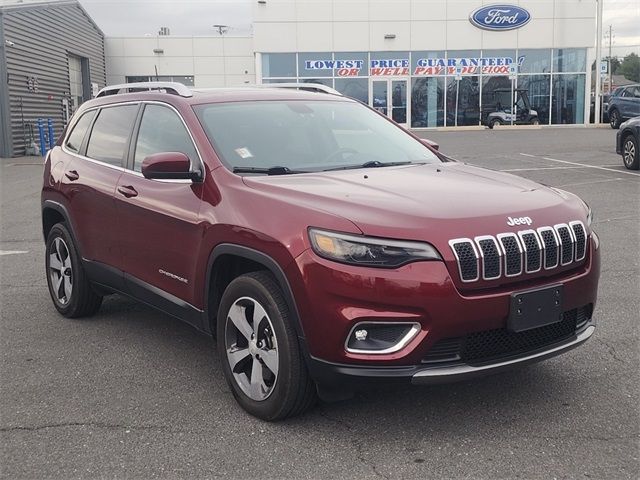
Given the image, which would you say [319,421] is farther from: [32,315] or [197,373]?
[32,315]

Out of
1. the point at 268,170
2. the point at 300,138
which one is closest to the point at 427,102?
the point at 300,138

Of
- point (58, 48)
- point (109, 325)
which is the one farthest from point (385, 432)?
point (58, 48)

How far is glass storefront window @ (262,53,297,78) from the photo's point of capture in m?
33.4

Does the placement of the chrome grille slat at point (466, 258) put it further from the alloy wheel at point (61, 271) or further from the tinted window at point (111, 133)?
the alloy wheel at point (61, 271)

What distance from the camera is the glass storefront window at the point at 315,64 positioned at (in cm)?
3325

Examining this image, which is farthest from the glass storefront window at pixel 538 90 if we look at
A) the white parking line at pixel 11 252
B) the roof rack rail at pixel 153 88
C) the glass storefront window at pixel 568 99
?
the roof rack rail at pixel 153 88

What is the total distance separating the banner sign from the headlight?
103 feet

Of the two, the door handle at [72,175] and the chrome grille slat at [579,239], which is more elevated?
the door handle at [72,175]

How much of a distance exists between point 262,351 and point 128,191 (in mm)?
1686

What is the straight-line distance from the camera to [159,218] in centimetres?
418

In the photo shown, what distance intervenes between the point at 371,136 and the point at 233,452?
2.43m

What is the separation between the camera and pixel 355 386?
3.14 meters

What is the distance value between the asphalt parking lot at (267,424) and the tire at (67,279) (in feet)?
0.45

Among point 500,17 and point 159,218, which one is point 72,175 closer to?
point 159,218
